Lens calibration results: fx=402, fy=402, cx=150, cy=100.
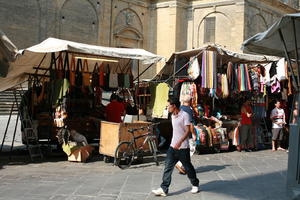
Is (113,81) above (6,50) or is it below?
below

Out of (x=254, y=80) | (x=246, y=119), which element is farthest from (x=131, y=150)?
(x=254, y=80)

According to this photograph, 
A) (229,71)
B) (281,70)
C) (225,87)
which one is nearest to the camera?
(225,87)

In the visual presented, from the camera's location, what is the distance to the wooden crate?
862cm

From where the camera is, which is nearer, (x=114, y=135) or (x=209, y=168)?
(x=209, y=168)

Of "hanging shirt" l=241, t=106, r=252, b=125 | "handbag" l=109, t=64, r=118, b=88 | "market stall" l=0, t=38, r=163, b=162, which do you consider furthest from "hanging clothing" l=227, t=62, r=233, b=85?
"handbag" l=109, t=64, r=118, b=88

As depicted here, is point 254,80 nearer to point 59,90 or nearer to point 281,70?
point 281,70

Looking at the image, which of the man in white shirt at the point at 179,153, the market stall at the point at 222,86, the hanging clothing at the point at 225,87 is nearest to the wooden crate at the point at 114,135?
the market stall at the point at 222,86

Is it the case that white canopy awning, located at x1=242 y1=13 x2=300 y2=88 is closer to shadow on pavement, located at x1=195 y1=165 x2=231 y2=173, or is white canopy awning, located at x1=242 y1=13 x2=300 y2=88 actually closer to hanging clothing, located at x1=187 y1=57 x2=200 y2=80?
shadow on pavement, located at x1=195 y1=165 x2=231 y2=173

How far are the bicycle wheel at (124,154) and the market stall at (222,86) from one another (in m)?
2.24

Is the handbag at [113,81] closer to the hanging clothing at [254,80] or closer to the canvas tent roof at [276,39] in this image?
the hanging clothing at [254,80]

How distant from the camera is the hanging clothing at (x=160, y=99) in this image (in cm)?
1052

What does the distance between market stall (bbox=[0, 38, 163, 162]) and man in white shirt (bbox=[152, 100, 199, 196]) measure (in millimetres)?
3582

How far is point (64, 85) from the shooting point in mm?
9117

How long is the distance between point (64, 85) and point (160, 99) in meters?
2.71
